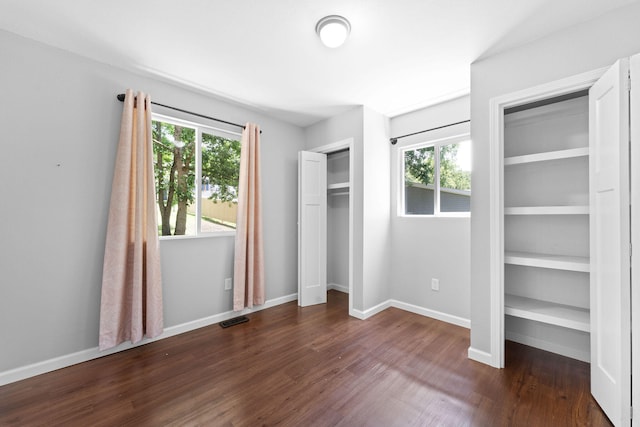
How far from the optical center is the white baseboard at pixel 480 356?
209 centimetres

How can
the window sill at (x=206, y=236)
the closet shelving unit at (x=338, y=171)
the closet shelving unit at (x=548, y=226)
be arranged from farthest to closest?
the closet shelving unit at (x=338, y=171), the window sill at (x=206, y=236), the closet shelving unit at (x=548, y=226)

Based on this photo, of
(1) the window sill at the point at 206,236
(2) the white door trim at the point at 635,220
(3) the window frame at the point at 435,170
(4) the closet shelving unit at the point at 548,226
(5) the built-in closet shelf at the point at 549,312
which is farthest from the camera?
(3) the window frame at the point at 435,170

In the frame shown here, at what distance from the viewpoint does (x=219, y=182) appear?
307cm

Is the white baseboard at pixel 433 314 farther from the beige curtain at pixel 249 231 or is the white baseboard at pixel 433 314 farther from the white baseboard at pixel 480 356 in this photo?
the beige curtain at pixel 249 231

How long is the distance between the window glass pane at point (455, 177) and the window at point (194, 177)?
2447 mm

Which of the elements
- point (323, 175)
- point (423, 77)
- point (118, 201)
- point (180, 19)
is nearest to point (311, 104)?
point (323, 175)

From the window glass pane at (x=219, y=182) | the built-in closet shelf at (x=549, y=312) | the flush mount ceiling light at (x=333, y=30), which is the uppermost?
the flush mount ceiling light at (x=333, y=30)

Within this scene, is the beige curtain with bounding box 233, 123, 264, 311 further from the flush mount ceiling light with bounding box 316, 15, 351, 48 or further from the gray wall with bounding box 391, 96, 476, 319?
the gray wall with bounding box 391, 96, 476, 319

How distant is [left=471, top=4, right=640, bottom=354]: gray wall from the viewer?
1.65 m

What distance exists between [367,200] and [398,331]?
4.71 ft

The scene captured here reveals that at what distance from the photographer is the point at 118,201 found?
2.19 metres

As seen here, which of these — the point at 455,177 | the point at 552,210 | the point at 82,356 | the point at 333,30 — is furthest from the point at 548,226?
the point at 82,356

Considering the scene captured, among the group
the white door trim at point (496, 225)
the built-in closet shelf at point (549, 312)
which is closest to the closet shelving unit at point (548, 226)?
the built-in closet shelf at point (549, 312)

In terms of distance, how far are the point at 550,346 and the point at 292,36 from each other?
128 inches
